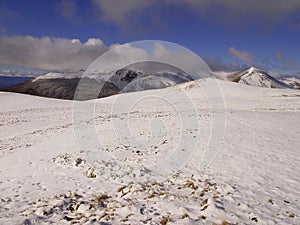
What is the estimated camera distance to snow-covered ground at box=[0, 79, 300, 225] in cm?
925

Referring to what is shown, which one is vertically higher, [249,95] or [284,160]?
[249,95]

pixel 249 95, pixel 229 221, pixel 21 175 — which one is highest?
pixel 249 95

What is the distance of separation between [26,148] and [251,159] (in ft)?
60.2

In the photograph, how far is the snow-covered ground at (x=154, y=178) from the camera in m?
9.25

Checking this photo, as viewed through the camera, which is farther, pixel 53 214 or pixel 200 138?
pixel 200 138

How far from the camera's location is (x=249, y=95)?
63.8 metres

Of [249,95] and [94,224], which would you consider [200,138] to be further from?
[249,95]

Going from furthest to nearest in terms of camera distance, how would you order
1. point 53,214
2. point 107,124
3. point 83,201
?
point 107,124, point 83,201, point 53,214

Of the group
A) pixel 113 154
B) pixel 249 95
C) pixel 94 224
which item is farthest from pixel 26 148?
pixel 249 95

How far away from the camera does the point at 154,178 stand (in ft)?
42.4

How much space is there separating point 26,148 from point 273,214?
20.2 meters

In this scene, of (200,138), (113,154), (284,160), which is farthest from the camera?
(200,138)

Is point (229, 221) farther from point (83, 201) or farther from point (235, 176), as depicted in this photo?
point (83, 201)

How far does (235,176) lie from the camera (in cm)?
1245
